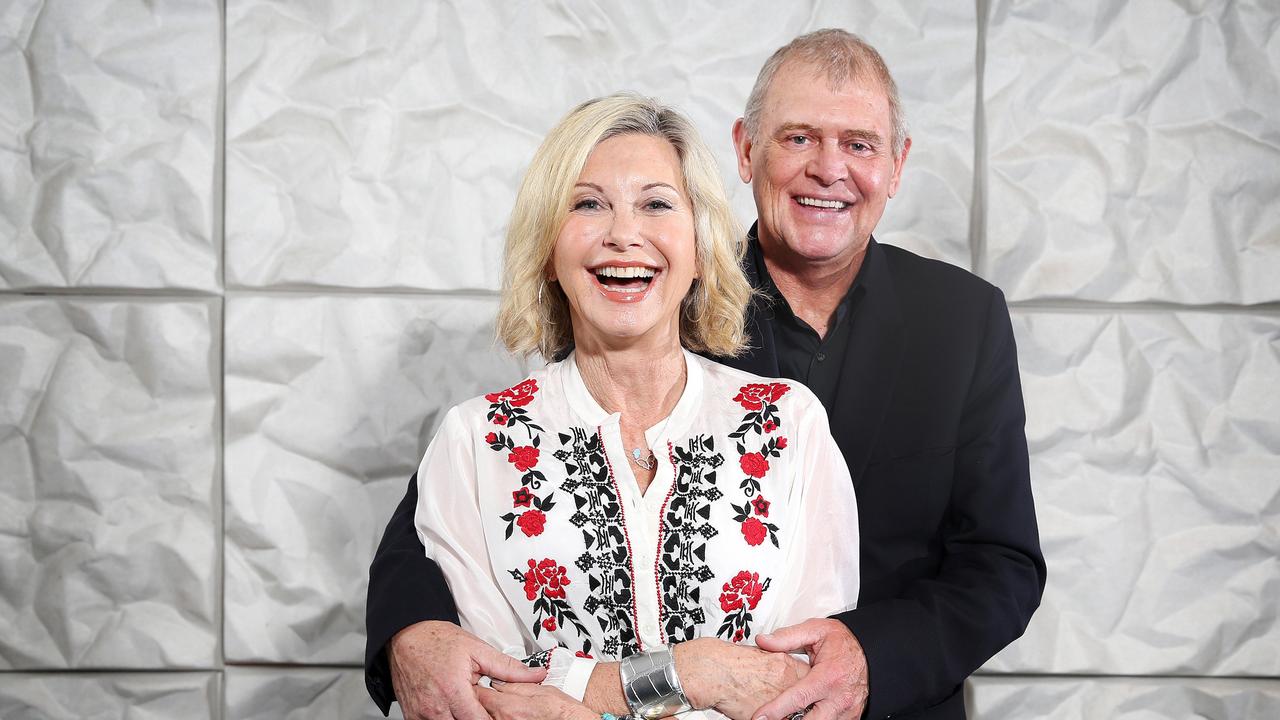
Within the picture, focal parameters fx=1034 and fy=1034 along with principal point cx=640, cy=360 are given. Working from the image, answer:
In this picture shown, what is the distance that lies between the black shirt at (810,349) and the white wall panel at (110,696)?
5.76ft

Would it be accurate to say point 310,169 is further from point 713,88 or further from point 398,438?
point 713,88

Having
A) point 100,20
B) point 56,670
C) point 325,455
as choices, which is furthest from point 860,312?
point 56,670

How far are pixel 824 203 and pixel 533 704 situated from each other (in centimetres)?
98

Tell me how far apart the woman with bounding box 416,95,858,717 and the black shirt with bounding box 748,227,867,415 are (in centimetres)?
22

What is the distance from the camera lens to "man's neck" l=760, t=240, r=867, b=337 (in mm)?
1891

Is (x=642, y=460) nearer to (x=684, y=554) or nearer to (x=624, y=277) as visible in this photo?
(x=684, y=554)

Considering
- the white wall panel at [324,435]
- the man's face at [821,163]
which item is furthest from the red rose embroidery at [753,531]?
the white wall panel at [324,435]

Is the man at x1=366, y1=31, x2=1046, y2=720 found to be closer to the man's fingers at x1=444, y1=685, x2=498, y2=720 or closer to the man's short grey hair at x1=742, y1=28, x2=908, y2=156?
the man's short grey hair at x1=742, y1=28, x2=908, y2=156

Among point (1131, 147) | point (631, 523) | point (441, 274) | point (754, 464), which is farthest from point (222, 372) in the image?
point (1131, 147)

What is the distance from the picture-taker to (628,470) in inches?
61.5

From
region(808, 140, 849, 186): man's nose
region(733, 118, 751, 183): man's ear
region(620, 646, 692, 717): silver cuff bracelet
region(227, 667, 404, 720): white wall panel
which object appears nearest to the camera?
region(620, 646, 692, 717): silver cuff bracelet

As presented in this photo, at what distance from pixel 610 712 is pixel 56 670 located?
1941mm

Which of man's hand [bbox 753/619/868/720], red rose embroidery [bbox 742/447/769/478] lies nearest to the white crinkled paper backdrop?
red rose embroidery [bbox 742/447/769/478]

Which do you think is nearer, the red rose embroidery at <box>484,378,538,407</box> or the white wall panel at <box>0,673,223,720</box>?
the red rose embroidery at <box>484,378,538,407</box>
